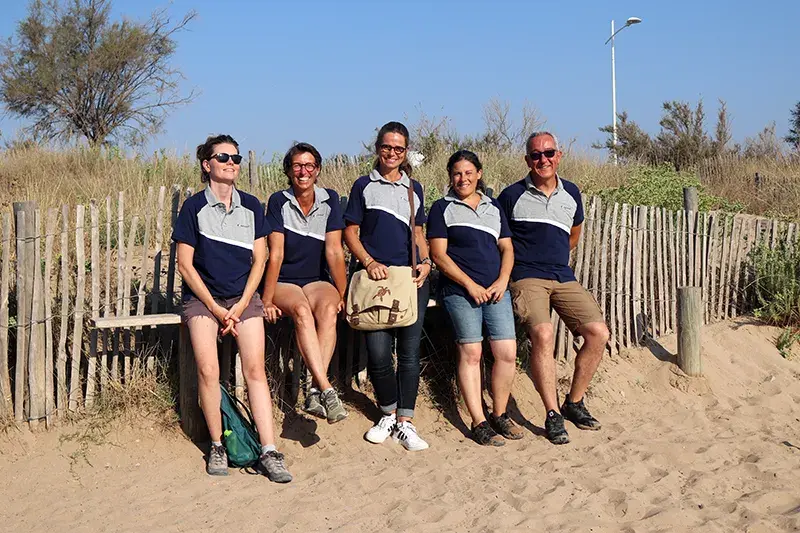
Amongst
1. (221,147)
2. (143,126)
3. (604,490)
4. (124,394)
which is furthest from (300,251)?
(143,126)

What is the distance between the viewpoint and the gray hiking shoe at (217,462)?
16.0ft

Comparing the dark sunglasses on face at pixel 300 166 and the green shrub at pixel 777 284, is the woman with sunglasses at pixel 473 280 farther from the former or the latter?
the green shrub at pixel 777 284

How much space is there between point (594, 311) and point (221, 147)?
280 centimetres

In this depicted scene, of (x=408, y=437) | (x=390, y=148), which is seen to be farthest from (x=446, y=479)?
(x=390, y=148)

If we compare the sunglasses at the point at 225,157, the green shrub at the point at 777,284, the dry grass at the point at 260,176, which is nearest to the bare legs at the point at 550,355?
the dry grass at the point at 260,176

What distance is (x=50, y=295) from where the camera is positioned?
529 centimetres

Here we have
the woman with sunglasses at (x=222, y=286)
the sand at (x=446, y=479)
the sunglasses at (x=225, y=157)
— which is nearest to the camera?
the sand at (x=446, y=479)

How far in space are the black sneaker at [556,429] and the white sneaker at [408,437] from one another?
87 cm

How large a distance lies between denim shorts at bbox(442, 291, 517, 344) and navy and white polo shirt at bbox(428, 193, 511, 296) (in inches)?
3.3

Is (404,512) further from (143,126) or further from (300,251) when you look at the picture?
(143,126)

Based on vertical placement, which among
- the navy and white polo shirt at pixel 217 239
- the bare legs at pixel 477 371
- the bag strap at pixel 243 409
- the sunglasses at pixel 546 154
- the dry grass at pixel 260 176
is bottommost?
the bag strap at pixel 243 409

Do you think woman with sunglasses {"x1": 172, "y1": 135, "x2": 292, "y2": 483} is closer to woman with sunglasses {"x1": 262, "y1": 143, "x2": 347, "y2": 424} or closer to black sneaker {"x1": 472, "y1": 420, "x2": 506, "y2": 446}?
woman with sunglasses {"x1": 262, "y1": 143, "x2": 347, "y2": 424}

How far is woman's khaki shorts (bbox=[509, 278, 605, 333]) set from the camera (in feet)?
18.1

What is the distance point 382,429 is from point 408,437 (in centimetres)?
20
